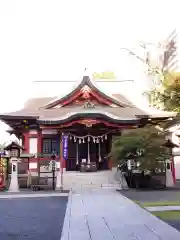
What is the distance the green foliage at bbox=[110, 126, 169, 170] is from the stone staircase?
1694mm

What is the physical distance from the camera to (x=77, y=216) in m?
10.4

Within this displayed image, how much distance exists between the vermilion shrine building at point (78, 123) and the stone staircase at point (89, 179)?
3.17ft

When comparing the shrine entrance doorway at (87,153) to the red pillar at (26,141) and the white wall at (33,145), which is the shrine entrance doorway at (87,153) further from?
the red pillar at (26,141)

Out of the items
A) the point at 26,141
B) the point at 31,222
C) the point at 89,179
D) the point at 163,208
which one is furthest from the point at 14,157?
the point at 31,222

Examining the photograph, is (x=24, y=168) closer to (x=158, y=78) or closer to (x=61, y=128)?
(x=61, y=128)

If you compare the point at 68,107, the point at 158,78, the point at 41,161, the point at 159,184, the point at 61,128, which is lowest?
the point at 159,184

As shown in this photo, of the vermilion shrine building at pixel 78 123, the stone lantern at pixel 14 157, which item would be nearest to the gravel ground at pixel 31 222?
the stone lantern at pixel 14 157

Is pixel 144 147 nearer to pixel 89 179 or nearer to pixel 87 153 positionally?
pixel 89 179

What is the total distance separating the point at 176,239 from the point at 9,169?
18.6m

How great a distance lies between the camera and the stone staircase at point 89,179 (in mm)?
22375

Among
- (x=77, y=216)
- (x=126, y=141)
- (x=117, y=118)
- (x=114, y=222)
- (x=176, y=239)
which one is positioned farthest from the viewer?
(x=117, y=118)

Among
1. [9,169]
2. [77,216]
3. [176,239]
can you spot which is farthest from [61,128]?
[176,239]

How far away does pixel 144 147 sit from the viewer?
67.1ft

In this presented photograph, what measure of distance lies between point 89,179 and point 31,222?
1293 cm
